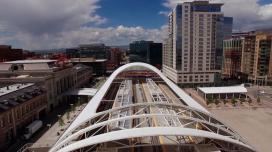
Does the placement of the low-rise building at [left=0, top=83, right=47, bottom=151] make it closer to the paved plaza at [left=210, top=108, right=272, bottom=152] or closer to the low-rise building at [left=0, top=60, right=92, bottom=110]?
the low-rise building at [left=0, top=60, right=92, bottom=110]

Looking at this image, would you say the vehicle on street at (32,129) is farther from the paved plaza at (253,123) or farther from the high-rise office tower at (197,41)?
the high-rise office tower at (197,41)

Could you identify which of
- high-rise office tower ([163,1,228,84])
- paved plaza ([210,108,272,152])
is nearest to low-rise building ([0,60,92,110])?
paved plaza ([210,108,272,152])

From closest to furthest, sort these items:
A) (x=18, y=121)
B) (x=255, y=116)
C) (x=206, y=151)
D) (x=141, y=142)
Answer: (x=206, y=151) → (x=141, y=142) → (x=18, y=121) → (x=255, y=116)

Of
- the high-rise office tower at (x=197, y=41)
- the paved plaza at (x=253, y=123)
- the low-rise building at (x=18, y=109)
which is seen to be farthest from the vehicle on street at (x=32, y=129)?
the high-rise office tower at (x=197, y=41)

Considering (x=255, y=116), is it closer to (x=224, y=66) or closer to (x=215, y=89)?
(x=215, y=89)

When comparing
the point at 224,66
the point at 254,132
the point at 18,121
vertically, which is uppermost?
the point at 224,66

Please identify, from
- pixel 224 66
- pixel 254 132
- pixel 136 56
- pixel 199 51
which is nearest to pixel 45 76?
pixel 254 132
